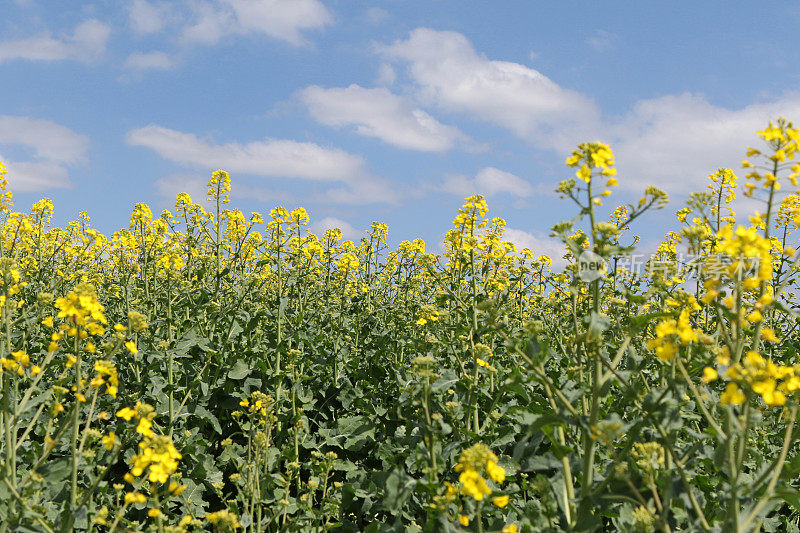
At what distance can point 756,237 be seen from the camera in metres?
2.20

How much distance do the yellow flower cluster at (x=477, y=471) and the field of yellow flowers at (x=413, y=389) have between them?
0.04 ft

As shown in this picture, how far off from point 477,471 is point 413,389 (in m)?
0.97

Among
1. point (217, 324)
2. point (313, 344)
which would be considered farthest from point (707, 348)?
point (217, 324)

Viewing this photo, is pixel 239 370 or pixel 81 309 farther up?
pixel 81 309

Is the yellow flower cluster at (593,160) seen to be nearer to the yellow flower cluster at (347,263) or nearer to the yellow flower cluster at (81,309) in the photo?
the yellow flower cluster at (81,309)

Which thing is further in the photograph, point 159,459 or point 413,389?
point 413,389

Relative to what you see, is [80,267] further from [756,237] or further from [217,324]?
[756,237]

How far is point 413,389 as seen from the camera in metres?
3.30

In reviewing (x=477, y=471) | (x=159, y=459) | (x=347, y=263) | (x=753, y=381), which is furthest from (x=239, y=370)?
(x=753, y=381)

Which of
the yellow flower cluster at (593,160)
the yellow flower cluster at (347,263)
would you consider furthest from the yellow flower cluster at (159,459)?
the yellow flower cluster at (347,263)

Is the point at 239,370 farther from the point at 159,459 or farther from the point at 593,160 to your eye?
the point at 593,160

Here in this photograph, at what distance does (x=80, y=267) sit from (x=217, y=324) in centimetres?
331

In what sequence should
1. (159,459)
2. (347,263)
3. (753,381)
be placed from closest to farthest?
(753,381) < (159,459) < (347,263)

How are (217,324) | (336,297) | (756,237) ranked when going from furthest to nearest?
(336,297) < (217,324) < (756,237)
